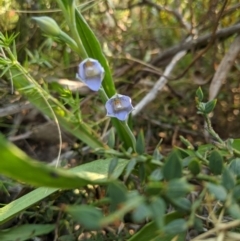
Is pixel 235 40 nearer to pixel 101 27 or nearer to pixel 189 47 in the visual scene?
pixel 189 47

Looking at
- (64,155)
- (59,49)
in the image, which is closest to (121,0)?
(59,49)

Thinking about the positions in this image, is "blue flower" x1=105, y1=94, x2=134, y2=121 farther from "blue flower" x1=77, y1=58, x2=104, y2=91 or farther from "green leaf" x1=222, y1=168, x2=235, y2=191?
"green leaf" x1=222, y1=168, x2=235, y2=191

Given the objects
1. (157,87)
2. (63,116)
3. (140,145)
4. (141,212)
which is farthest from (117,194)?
(157,87)

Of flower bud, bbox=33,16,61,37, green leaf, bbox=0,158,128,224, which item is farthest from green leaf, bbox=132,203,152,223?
flower bud, bbox=33,16,61,37

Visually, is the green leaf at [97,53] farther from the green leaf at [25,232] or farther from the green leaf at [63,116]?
the green leaf at [25,232]

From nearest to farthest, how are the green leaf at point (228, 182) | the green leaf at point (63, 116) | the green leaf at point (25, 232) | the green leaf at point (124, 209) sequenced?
the green leaf at point (124, 209)
the green leaf at point (228, 182)
the green leaf at point (25, 232)
the green leaf at point (63, 116)

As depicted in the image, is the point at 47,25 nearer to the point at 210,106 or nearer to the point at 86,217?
the point at 210,106

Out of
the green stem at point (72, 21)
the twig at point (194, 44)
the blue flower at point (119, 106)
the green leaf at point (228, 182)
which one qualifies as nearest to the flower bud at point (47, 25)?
the green stem at point (72, 21)
